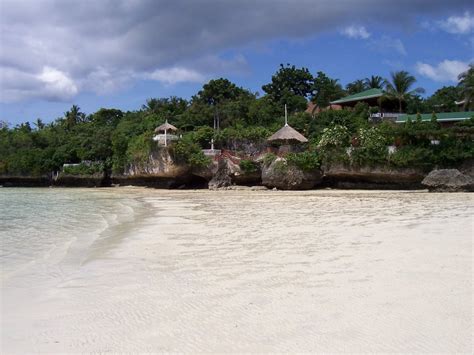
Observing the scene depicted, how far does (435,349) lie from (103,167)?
44318mm

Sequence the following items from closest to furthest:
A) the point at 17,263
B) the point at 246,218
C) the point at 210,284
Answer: the point at 210,284 < the point at 17,263 < the point at 246,218

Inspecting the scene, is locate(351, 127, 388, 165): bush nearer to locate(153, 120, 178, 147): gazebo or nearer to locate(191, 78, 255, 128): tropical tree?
locate(153, 120, 178, 147): gazebo

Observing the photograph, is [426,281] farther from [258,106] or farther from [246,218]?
[258,106]

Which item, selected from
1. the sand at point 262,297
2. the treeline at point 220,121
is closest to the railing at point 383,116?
the treeline at point 220,121

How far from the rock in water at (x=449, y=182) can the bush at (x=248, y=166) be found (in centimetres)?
1344

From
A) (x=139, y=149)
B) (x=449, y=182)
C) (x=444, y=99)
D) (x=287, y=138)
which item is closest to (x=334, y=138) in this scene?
(x=287, y=138)

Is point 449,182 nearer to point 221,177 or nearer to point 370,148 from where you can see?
point 370,148

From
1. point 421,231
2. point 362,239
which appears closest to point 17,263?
point 362,239

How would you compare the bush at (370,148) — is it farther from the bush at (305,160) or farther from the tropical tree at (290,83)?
the tropical tree at (290,83)

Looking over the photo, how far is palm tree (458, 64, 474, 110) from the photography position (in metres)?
38.3

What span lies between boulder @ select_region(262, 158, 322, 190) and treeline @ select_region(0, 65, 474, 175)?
2.55 meters

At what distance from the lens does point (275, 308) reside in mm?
4855

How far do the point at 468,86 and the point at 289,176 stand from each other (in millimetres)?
20784

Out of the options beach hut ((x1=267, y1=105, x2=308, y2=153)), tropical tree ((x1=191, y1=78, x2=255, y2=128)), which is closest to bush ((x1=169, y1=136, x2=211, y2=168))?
beach hut ((x1=267, y1=105, x2=308, y2=153))
